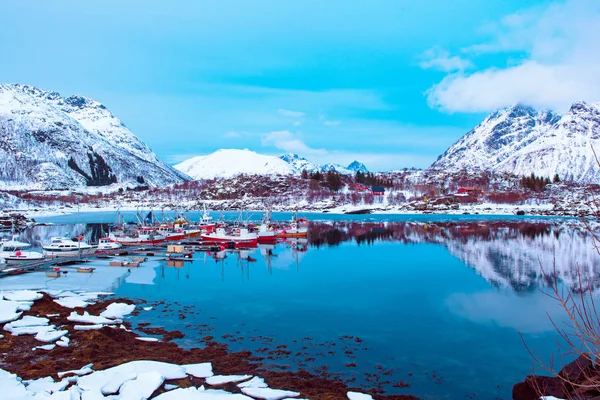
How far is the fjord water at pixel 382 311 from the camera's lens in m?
20.6

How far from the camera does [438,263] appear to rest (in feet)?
174

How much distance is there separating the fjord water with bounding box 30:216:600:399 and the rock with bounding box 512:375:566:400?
100 centimetres

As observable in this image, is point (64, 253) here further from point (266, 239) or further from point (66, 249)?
point (266, 239)

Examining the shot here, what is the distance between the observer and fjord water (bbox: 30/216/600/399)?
2062cm

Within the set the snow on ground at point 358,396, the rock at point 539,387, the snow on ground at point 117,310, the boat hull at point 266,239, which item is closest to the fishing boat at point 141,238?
the boat hull at point 266,239

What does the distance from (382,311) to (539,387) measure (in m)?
15.7

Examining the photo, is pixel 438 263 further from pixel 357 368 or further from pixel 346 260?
pixel 357 368

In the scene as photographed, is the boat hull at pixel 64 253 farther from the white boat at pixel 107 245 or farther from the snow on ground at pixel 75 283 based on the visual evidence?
the snow on ground at pixel 75 283

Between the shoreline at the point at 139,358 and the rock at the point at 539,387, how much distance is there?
414cm

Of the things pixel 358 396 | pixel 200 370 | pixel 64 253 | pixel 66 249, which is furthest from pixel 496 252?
pixel 66 249

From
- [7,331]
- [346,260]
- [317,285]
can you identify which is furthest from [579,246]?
[7,331]

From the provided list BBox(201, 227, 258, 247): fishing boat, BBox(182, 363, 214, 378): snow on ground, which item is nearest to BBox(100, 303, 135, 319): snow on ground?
BBox(182, 363, 214, 378): snow on ground

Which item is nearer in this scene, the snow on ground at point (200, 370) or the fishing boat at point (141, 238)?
the snow on ground at point (200, 370)

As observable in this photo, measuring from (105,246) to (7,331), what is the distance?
4355 cm
